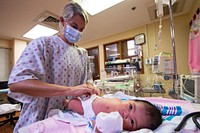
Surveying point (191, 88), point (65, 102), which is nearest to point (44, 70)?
point (65, 102)

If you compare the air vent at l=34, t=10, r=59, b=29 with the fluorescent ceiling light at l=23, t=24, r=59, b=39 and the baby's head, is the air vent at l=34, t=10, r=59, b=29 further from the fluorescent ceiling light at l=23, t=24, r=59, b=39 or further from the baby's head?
the baby's head

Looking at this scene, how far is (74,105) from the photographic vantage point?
748 millimetres

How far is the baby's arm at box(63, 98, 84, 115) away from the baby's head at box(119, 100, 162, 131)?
0.25 m

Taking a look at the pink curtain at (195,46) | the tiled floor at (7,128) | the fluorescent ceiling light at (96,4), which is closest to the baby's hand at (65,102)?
the fluorescent ceiling light at (96,4)

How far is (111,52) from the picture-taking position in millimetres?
3635

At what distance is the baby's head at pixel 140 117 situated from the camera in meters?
0.58

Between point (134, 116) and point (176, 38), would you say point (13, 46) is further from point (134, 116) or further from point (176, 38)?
point (176, 38)

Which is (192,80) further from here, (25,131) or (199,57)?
(25,131)

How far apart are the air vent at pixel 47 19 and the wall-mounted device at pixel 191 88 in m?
2.34

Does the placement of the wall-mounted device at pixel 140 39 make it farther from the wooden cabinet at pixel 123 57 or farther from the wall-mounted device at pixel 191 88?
the wall-mounted device at pixel 191 88

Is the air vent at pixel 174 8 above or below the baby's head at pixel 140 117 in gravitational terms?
above

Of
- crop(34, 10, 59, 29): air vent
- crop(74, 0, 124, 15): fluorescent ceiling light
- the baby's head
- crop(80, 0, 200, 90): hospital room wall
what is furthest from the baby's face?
crop(34, 10, 59, 29): air vent

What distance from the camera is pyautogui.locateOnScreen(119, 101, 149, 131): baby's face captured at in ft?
1.91

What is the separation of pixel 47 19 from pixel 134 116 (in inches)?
98.4
